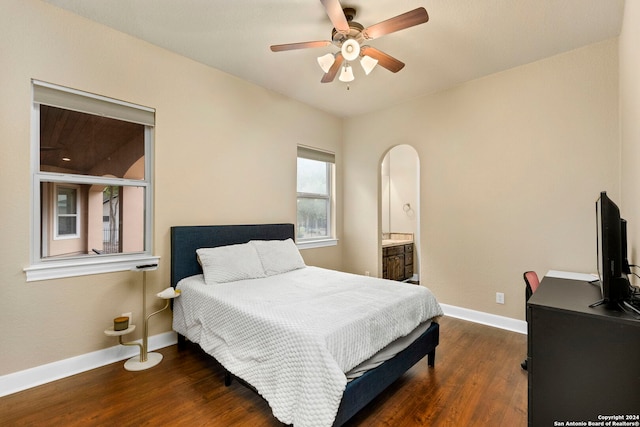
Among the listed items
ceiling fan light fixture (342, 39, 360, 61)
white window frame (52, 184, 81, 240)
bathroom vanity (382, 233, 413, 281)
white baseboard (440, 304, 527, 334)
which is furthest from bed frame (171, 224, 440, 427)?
ceiling fan light fixture (342, 39, 360, 61)

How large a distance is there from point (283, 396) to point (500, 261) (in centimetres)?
279

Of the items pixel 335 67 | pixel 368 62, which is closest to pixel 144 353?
pixel 335 67

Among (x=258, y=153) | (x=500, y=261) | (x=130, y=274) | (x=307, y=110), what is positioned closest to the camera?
(x=130, y=274)

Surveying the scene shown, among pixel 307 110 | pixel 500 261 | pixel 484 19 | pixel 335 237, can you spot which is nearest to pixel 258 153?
pixel 307 110

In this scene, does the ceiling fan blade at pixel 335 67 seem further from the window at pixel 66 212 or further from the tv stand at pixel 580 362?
the window at pixel 66 212

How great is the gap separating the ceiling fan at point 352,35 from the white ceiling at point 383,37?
201 millimetres

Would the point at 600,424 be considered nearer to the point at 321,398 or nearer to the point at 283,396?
the point at 321,398

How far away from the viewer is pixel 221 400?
1954 mm

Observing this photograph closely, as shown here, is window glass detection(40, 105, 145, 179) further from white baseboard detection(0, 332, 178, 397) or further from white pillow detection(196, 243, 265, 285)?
white baseboard detection(0, 332, 178, 397)

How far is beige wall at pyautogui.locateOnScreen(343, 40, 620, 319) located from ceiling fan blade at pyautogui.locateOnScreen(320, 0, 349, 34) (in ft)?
6.82

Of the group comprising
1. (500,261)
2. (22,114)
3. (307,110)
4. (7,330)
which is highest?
(307,110)

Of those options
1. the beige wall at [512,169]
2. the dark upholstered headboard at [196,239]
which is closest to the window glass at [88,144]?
the dark upholstered headboard at [196,239]

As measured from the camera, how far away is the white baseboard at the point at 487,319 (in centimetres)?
306

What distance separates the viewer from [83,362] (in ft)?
7.57
